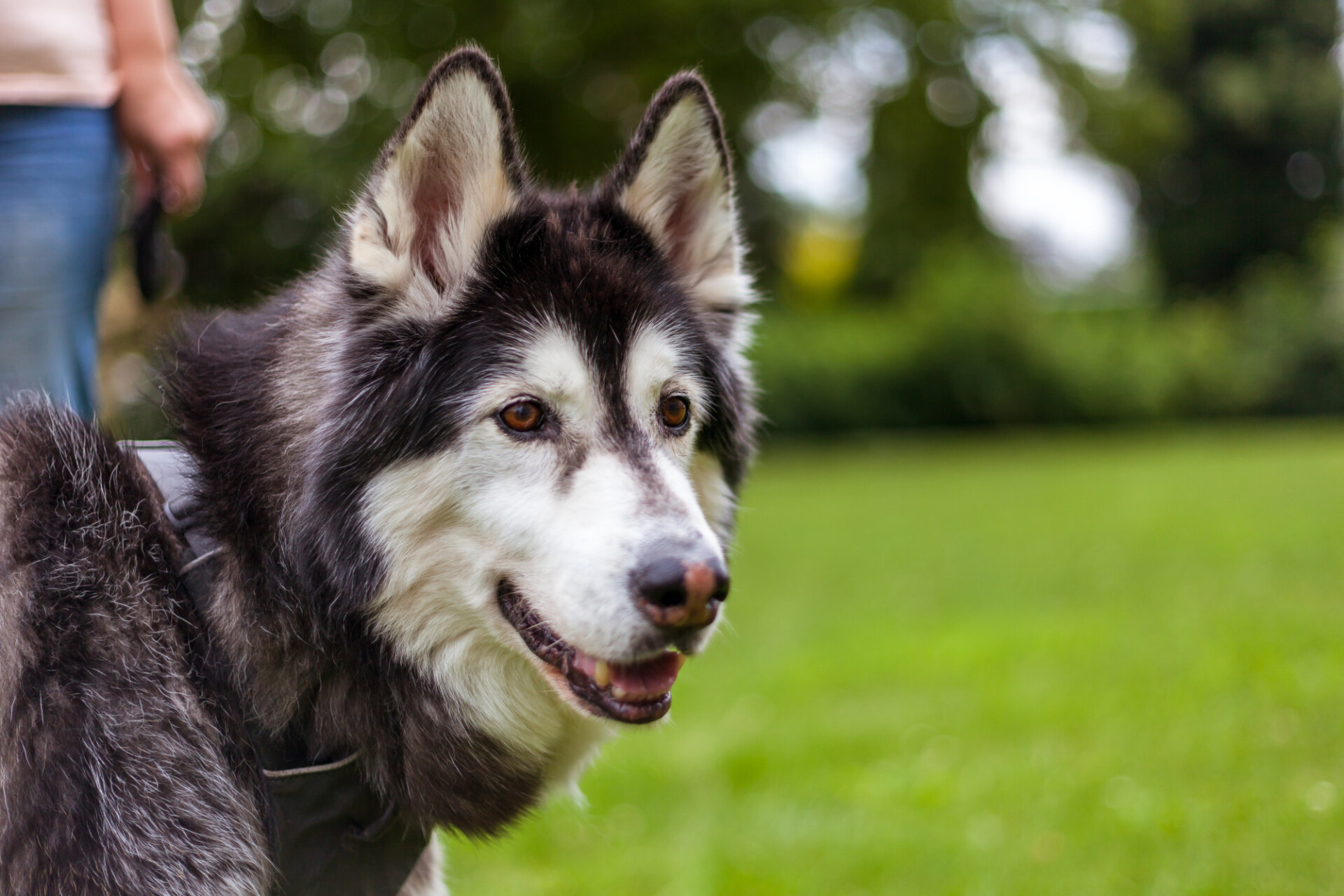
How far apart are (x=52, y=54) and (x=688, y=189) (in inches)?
61.9

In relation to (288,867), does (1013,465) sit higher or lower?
lower

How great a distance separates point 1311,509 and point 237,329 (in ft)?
33.9

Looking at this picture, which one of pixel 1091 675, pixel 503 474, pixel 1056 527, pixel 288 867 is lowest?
pixel 1056 527

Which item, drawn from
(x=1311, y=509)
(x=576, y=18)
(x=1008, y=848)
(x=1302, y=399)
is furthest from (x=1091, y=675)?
(x=1302, y=399)

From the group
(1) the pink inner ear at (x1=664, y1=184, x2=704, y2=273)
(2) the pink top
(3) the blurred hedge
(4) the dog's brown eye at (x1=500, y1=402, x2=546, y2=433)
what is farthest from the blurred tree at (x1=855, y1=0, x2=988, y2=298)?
(4) the dog's brown eye at (x1=500, y1=402, x2=546, y2=433)

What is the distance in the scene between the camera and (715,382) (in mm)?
2609

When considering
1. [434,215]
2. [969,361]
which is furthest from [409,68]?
[969,361]

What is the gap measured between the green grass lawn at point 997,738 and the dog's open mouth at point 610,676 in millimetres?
1444

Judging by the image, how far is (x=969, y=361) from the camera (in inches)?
972

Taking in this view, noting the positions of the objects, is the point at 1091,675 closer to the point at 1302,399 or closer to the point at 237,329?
the point at 237,329

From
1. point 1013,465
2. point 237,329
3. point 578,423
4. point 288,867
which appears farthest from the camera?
point 1013,465

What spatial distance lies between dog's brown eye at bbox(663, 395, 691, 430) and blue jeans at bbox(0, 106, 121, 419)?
137 centimetres

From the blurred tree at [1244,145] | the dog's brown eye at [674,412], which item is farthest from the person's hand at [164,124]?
the blurred tree at [1244,145]

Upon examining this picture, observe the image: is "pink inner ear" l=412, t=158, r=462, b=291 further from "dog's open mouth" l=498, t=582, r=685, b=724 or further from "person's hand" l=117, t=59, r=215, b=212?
"person's hand" l=117, t=59, r=215, b=212
